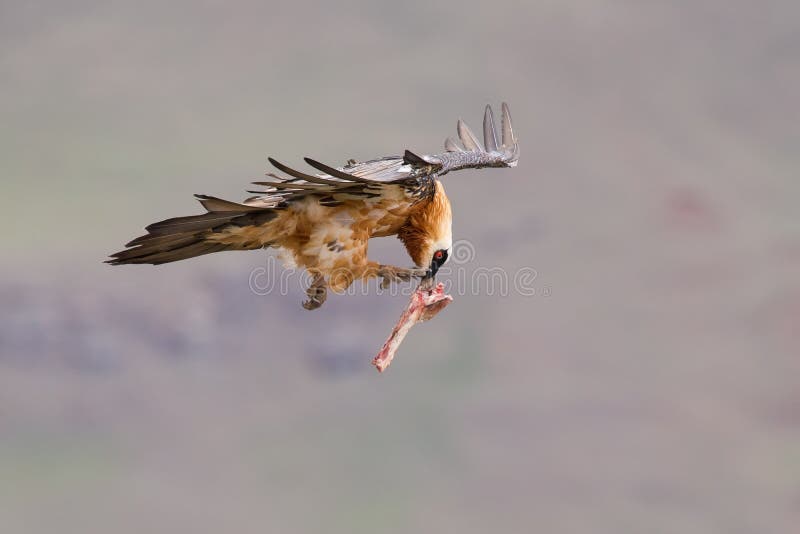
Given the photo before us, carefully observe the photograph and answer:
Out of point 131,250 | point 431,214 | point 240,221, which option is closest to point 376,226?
point 431,214

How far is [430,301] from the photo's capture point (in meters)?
10.0

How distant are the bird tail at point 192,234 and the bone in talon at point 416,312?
140cm

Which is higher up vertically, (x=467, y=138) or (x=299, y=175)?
(x=467, y=138)

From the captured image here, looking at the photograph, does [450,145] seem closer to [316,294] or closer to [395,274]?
[395,274]

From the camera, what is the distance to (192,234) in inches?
356

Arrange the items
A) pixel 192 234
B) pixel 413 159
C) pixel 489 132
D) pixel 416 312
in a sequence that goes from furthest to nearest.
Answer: pixel 489 132
pixel 416 312
pixel 413 159
pixel 192 234

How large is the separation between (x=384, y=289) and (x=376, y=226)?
0.66m

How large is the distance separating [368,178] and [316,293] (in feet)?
4.08

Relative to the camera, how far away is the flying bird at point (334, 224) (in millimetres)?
8930

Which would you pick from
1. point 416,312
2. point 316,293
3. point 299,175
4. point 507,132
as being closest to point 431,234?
point 416,312

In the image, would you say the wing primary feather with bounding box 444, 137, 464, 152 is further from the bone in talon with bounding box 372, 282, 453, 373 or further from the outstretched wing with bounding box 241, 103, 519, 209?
the bone in talon with bounding box 372, 282, 453, 373

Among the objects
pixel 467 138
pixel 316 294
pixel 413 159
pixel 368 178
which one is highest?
pixel 467 138

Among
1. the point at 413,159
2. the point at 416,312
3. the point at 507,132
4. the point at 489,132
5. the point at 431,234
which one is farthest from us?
the point at 489,132

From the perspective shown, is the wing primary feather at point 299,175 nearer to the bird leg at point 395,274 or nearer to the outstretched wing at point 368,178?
the outstretched wing at point 368,178
